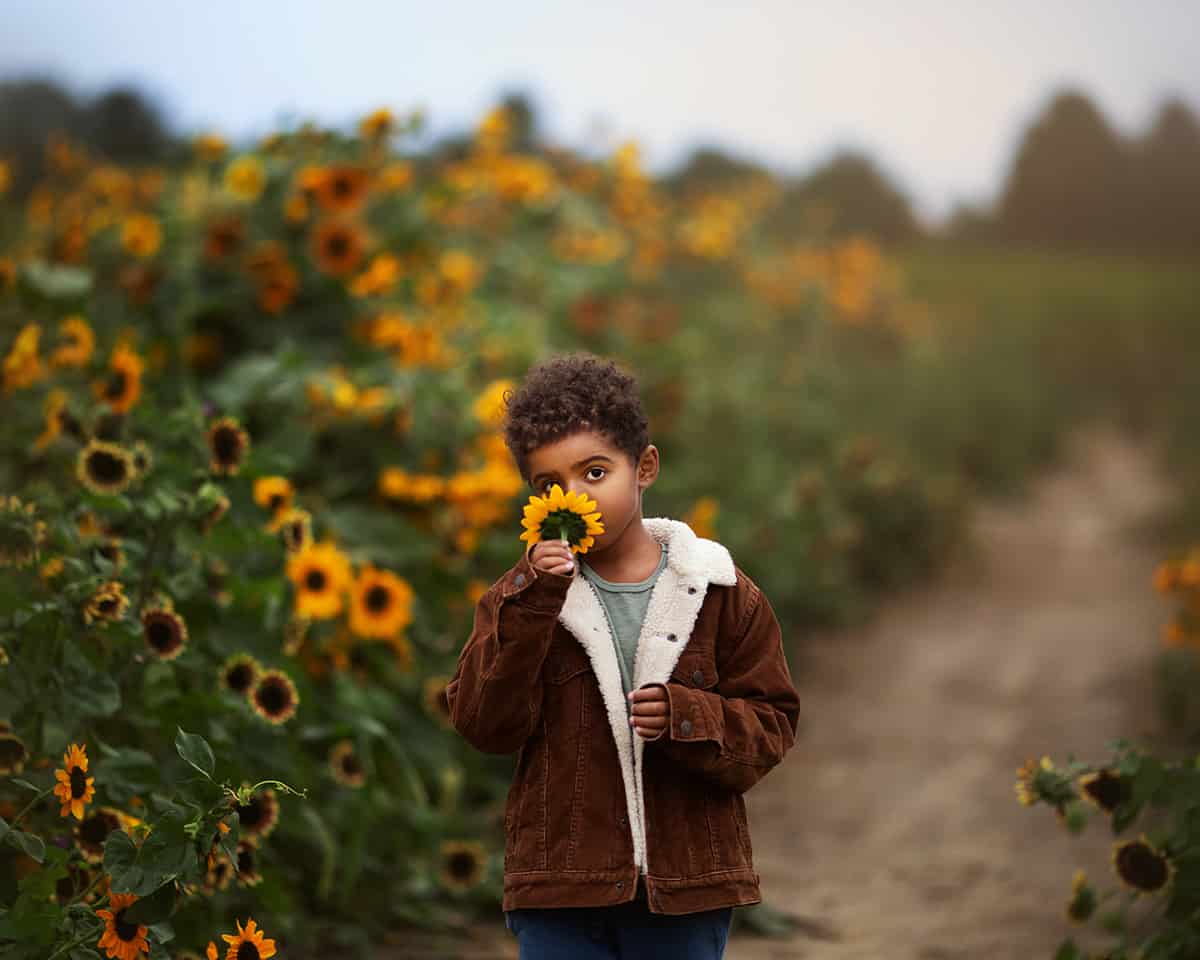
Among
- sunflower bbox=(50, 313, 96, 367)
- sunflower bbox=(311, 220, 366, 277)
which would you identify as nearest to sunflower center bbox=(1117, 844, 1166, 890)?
sunflower bbox=(50, 313, 96, 367)

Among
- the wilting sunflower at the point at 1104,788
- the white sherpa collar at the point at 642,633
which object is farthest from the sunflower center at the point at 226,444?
the wilting sunflower at the point at 1104,788

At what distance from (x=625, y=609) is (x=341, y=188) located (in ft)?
8.53

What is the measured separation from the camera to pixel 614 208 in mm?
6293

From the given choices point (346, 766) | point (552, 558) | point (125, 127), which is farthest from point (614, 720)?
point (125, 127)

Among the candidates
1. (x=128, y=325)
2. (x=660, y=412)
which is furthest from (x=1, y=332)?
(x=660, y=412)

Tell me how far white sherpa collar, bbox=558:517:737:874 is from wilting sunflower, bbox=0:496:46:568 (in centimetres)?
89

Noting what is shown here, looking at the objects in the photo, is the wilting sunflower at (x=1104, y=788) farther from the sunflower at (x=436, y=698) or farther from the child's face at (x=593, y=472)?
the sunflower at (x=436, y=698)

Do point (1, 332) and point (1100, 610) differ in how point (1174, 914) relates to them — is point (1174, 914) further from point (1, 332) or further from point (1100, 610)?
point (1100, 610)

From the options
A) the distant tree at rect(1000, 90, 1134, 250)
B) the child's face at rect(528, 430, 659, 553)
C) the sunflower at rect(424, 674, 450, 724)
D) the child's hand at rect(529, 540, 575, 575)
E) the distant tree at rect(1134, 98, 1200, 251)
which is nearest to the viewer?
the child's hand at rect(529, 540, 575, 575)

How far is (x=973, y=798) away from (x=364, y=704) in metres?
2.17

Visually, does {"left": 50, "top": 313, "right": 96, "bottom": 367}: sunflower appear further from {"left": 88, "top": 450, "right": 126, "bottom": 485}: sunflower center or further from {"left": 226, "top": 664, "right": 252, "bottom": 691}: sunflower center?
{"left": 226, "top": 664, "right": 252, "bottom": 691}: sunflower center

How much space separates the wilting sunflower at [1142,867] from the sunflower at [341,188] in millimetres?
2683

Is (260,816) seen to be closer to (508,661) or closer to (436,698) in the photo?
(508,661)

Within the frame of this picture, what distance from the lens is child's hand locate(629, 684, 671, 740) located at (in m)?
1.60
